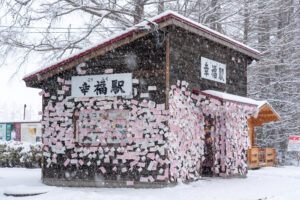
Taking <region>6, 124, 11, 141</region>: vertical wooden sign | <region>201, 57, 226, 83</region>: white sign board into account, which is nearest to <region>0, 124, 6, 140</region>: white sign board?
<region>6, 124, 11, 141</region>: vertical wooden sign

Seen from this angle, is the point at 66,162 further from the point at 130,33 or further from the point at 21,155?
the point at 21,155

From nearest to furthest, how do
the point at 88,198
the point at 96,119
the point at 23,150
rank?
the point at 88,198 → the point at 96,119 → the point at 23,150

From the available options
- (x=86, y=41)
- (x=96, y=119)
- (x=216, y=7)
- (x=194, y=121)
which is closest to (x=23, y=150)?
(x=86, y=41)

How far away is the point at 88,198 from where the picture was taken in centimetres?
1021

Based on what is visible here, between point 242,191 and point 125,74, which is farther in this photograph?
point 125,74

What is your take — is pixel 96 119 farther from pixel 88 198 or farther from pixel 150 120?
pixel 88 198

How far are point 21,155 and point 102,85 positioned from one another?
977 cm

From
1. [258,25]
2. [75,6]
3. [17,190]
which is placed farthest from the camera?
[258,25]

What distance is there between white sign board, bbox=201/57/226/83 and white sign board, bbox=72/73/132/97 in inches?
121

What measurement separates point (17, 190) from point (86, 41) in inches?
443

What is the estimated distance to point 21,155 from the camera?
831 inches

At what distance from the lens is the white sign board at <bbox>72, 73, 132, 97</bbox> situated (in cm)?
1303

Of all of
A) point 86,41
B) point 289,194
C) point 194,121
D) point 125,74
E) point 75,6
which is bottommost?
point 289,194

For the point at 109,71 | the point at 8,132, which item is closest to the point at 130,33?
the point at 109,71
